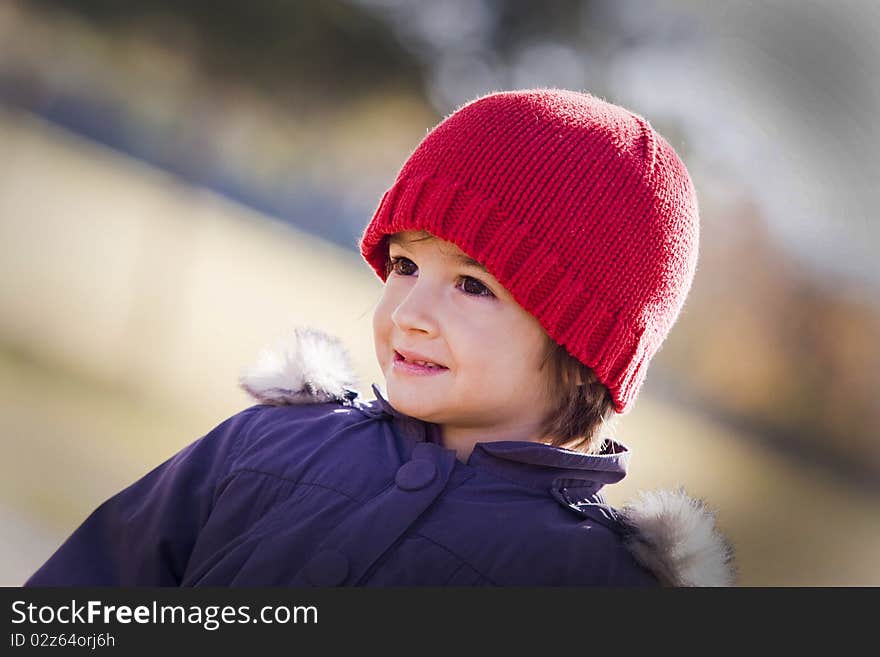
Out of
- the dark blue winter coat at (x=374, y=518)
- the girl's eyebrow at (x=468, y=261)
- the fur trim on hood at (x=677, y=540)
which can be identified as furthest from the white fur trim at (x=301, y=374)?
the fur trim on hood at (x=677, y=540)

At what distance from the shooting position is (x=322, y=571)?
43.3 inches

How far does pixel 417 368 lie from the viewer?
123 centimetres

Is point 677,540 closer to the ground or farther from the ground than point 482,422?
closer to the ground

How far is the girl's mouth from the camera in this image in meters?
1.22

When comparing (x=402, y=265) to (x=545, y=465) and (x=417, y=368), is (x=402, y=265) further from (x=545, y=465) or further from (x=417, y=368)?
(x=545, y=465)

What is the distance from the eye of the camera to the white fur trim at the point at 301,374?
1363 mm

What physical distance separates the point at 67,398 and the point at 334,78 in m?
2.36

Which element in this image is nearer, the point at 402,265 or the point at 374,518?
the point at 374,518

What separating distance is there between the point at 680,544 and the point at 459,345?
13.9 inches

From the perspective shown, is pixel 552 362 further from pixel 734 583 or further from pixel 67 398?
pixel 67 398

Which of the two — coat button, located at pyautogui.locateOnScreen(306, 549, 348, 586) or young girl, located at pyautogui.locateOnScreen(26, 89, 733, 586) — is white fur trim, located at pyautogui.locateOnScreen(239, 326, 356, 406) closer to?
young girl, located at pyautogui.locateOnScreen(26, 89, 733, 586)

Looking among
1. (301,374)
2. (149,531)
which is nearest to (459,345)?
(301,374)

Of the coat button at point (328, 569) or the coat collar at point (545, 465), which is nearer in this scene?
the coat button at point (328, 569)

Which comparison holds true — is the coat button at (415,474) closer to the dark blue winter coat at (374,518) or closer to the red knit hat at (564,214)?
the dark blue winter coat at (374,518)
